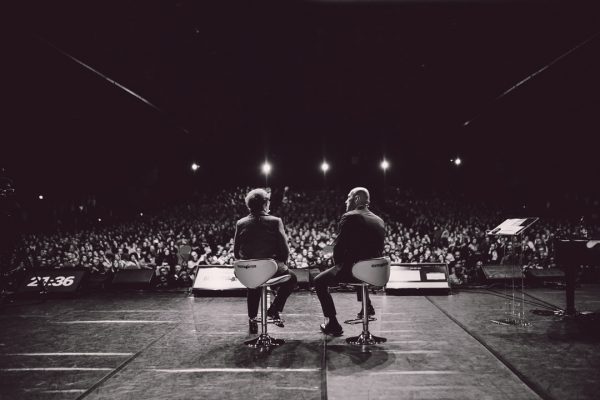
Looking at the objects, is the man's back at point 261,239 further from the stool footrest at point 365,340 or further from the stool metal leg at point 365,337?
the stool footrest at point 365,340

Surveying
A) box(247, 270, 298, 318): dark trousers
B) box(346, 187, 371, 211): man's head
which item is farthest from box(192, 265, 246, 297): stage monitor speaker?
box(346, 187, 371, 211): man's head

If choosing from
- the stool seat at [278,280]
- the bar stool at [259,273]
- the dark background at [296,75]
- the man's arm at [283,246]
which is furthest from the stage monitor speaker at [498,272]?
the bar stool at [259,273]

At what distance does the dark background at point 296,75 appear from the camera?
568 centimetres

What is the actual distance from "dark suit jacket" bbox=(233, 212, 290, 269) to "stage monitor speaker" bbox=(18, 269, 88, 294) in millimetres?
4176

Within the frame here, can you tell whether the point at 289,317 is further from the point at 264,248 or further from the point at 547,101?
the point at 547,101

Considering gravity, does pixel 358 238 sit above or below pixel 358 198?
below

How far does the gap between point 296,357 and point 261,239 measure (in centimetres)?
106

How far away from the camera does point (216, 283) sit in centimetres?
666

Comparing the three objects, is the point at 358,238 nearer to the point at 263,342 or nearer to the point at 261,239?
the point at 261,239

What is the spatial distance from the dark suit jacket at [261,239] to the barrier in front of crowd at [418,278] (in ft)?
10.4

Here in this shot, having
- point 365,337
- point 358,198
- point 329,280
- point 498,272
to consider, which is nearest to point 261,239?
point 329,280

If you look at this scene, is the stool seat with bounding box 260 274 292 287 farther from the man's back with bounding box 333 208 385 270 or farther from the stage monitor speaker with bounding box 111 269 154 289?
the stage monitor speaker with bounding box 111 269 154 289

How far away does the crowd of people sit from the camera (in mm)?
9469

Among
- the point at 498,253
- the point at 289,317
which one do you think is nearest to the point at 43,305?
the point at 289,317
